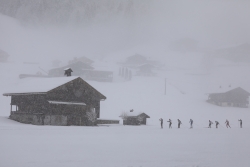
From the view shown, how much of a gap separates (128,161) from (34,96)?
22205mm

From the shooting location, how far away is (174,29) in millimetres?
A: 166375

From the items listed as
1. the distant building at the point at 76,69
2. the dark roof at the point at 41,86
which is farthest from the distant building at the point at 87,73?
the dark roof at the point at 41,86

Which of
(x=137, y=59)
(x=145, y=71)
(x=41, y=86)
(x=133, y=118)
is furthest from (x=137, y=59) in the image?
(x=41, y=86)

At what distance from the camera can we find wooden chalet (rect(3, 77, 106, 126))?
30.2 meters

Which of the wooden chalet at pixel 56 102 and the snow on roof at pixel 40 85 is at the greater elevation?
the snow on roof at pixel 40 85

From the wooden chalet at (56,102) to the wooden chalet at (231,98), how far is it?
40.6 meters

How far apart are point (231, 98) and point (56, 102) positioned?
4911cm

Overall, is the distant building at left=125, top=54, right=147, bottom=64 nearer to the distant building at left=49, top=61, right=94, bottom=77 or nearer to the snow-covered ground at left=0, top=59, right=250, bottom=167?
the snow-covered ground at left=0, top=59, right=250, bottom=167

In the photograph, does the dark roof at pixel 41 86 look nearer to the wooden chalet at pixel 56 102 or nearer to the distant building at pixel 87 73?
the wooden chalet at pixel 56 102

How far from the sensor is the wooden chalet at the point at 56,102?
30.2m

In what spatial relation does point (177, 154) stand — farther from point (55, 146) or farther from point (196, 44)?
point (196, 44)

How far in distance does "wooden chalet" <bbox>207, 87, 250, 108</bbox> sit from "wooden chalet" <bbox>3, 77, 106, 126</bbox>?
4056cm

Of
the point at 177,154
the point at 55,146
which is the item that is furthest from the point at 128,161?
the point at 55,146

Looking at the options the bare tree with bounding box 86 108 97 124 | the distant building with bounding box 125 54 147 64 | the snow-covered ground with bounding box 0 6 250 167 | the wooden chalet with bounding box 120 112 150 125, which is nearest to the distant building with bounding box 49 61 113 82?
the snow-covered ground with bounding box 0 6 250 167
